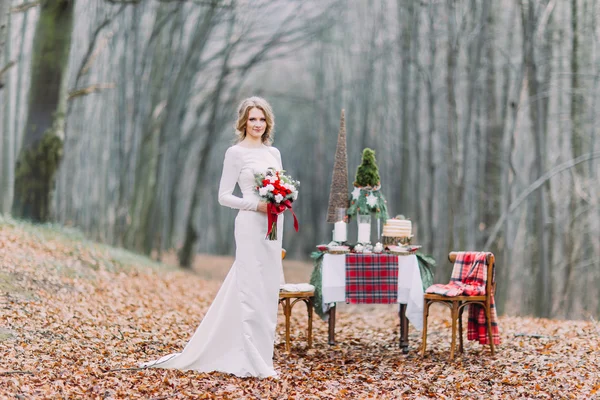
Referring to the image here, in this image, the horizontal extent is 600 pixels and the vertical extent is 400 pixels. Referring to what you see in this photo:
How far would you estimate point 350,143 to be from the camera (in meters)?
24.0

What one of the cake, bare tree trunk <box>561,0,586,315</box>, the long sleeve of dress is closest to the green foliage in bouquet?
the cake

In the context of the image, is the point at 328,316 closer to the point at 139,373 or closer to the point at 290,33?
the point at 139,373

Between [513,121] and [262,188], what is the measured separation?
7.04 m

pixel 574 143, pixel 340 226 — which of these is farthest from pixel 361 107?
pixel 340 226

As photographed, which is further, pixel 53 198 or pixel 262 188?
pixel 53 198

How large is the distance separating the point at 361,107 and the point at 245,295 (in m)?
17.5

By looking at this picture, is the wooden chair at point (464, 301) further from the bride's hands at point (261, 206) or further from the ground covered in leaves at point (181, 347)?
the bride's hands at point (261, 206)

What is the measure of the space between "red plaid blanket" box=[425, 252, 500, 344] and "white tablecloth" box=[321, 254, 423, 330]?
0.19m

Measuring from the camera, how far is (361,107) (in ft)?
74.0

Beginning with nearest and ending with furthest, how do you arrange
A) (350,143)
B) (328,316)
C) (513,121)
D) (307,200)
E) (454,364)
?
1. (454,364)
2. (328,316)
3. (513,121)
4. (350,143)
5. (307,200)

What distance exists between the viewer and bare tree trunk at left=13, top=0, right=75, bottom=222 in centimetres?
1198

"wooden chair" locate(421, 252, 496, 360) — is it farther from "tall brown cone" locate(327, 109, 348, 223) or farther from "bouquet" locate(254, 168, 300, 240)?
"bouquet" locate(254, 168, 300, 240)

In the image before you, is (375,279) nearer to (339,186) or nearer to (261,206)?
(339,186)

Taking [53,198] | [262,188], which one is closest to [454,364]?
[262,188]
